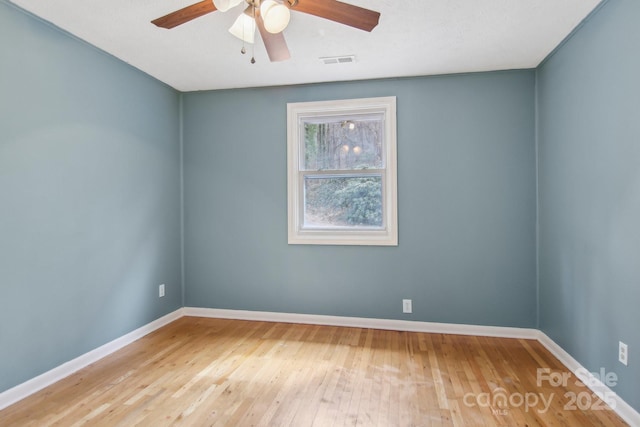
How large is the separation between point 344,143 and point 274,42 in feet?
5.73

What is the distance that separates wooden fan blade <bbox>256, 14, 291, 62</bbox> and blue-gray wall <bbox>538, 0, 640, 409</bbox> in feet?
6.40

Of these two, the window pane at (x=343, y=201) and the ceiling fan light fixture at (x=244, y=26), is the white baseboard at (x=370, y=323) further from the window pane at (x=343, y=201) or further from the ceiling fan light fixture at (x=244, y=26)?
the ceiling fan light fixture at (x=244, y=26)

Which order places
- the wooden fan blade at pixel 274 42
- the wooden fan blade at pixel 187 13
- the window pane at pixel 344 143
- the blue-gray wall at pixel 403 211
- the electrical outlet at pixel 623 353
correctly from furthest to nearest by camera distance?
the window pane at pixel 344 143 < the blue-gray wall at pixel 403 211 < the electrical outlet at pixel 623 353 < the wooden fan blade at pixel 274 42 < the wooden fan blade at pixel 187 13

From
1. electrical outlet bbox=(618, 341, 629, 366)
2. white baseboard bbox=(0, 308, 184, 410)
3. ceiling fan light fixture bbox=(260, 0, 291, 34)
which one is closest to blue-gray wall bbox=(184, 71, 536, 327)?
white baseboard bbox=(0, 308, 184, 410)

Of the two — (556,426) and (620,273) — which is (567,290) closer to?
(620,273)

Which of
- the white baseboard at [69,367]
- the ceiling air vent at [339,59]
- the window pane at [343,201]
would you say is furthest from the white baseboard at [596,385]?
the white baseboard at [69,367]

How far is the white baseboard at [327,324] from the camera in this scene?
7.17 feet

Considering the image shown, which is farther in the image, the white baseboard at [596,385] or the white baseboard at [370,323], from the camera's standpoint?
the white baseboard at [370,323]

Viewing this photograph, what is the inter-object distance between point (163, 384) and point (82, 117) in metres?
2.08

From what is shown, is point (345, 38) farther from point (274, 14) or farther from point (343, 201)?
point (343, 201)

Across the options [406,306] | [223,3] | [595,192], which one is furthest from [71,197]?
[595,192]

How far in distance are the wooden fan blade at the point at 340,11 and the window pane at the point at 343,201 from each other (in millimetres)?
1963

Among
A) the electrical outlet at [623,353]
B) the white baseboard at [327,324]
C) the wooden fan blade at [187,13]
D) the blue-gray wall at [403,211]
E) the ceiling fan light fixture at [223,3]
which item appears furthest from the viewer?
the blue-gray wall at [403,211]

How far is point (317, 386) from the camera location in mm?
2414
